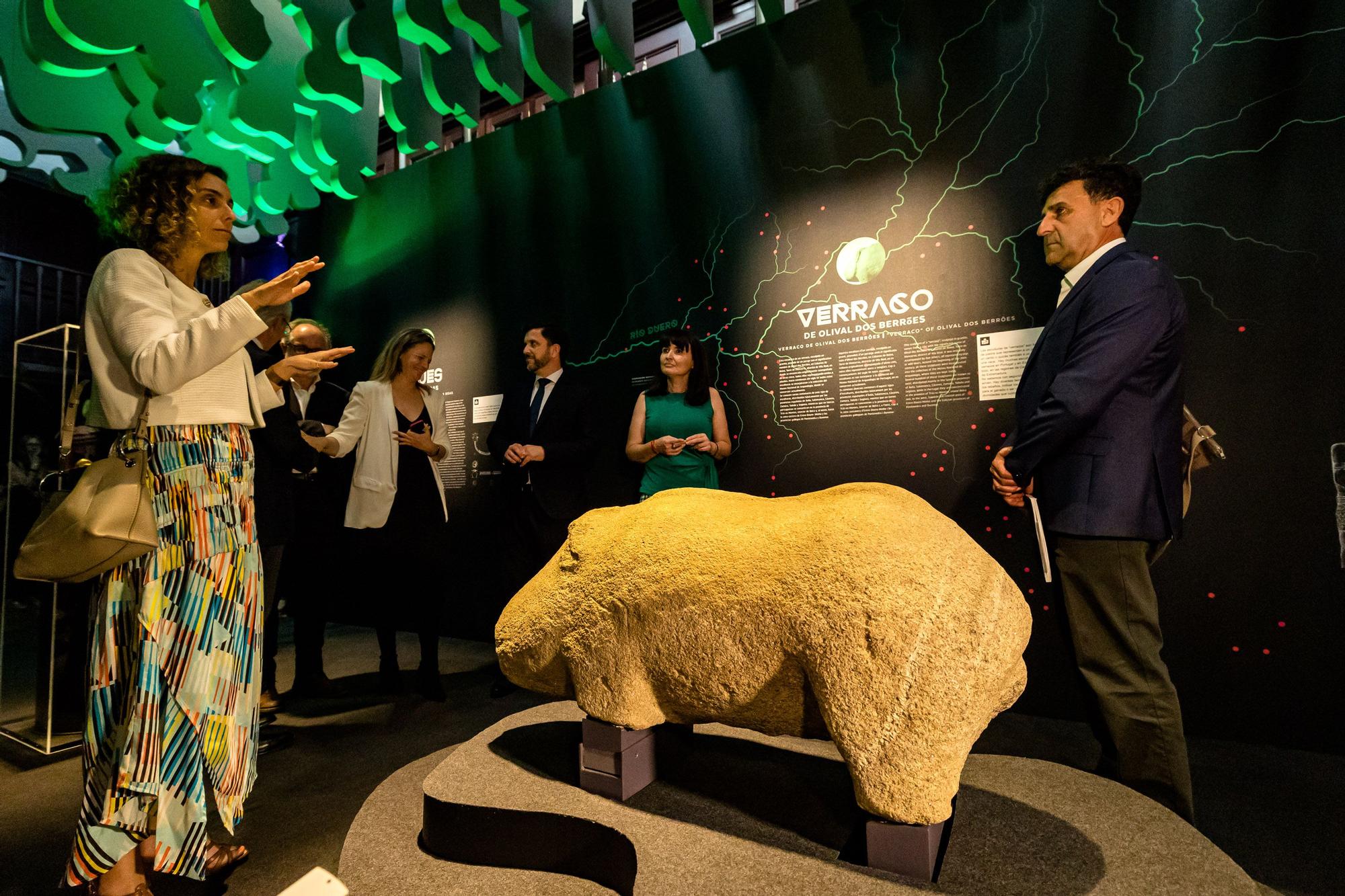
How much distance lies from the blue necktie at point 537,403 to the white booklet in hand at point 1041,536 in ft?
7.51

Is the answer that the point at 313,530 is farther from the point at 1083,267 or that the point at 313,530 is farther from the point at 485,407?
the point at 1083,267

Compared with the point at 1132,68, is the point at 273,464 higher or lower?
lower

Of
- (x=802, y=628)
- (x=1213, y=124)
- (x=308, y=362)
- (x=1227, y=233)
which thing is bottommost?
(x=802, y=628)

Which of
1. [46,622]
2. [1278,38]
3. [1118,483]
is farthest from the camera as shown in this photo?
[46,622]

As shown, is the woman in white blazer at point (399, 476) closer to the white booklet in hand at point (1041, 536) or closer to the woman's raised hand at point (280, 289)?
the woman's raised hand at point (280, 289)

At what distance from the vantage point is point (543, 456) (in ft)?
10.8

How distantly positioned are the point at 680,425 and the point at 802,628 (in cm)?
190

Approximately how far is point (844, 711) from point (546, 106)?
4.30 metres

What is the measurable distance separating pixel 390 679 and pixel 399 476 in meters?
1.09

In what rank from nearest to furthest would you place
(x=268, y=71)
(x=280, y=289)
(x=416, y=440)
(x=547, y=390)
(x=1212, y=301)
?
(x=280, y=289), (x=1212, y=301), (x=416, y=440), (x=547, y=390), (x=268, y=71)

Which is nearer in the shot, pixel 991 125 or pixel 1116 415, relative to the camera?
pixel 1116 415

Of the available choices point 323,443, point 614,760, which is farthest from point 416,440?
point 614,760

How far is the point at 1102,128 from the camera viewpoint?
286 cm

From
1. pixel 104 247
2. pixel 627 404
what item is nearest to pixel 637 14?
pixel 627 404
